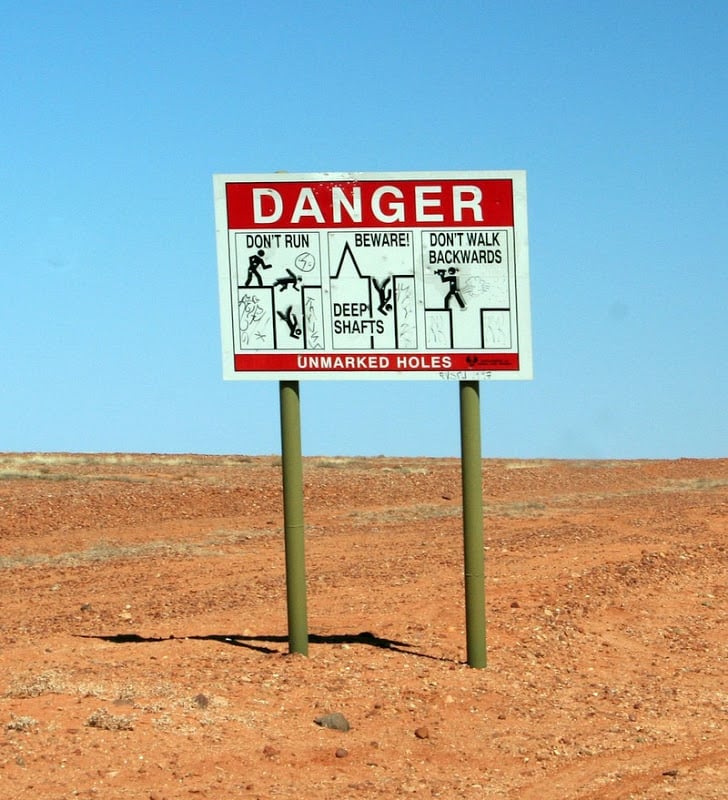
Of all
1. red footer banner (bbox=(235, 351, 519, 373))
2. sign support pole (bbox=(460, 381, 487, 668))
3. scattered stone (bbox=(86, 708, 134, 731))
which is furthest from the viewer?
red footer banner (bbox=(235, 351, 519, 373))

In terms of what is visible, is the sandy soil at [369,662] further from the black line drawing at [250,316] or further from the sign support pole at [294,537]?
the black line drawing at [250,316]

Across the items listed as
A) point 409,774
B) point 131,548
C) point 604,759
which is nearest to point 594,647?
point 604,759

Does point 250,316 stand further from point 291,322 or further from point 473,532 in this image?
point 473,532

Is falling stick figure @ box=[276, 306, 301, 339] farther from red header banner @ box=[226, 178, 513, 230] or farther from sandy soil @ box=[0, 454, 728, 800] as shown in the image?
sandy soil @ box=[0, 454, 728, 800]

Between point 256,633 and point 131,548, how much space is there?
701 centimetres

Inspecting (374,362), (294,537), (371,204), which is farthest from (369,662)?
(371,204)

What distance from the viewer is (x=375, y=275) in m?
10.2

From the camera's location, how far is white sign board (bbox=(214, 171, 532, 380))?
10086 mm

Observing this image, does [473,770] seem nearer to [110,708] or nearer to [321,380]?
[110,708]

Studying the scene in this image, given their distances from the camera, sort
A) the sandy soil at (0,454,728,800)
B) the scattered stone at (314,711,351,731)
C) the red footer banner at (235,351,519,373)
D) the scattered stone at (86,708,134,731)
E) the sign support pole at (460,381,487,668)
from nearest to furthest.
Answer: the sandy soil at (0,454,728,800)
the scattered stone at (86,708,134,731)
the scattered stone at (314,711,351,731)
the sign support pole at (460,381,487,668)
the red footer banner at (235,351,519,373)

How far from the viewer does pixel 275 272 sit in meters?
10.2

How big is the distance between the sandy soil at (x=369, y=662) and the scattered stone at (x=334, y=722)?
0.07m

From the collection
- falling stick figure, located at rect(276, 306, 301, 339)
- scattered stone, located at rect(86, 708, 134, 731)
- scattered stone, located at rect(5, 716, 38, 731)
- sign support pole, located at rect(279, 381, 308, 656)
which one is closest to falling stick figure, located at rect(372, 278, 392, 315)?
falling stick figure, located at rect(276, 306, 301, 339)

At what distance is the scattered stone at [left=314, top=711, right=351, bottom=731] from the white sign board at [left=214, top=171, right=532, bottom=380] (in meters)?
2.91
